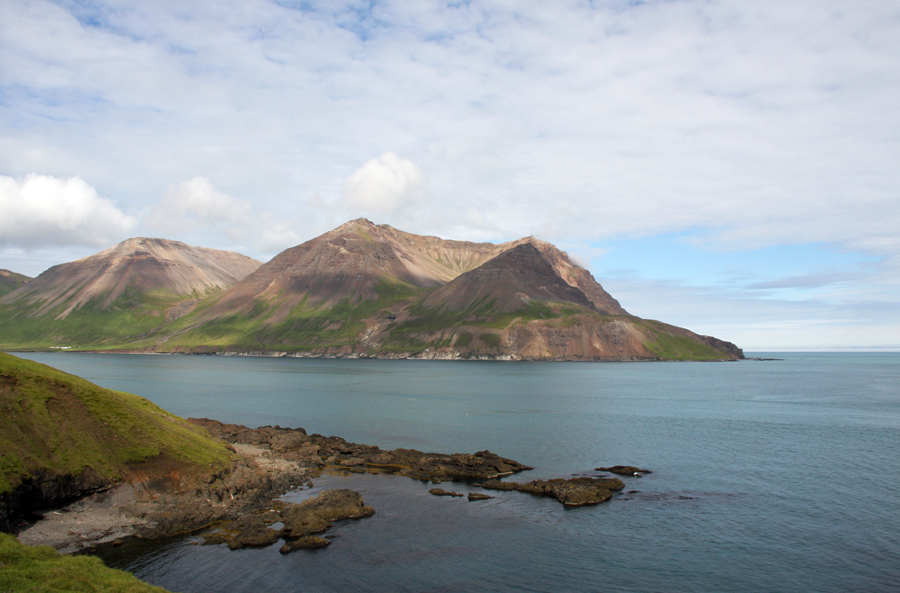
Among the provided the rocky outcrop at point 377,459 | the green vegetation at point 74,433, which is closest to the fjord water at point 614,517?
the rocky outcrop at point 377,459

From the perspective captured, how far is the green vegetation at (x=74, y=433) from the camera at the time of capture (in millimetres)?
37812

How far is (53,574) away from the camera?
22.2 metres

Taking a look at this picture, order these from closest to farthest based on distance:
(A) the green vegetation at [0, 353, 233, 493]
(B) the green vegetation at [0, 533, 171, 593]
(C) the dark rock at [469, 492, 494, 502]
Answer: (B) the green vegetation at [0, 533, 171, 593] → (A) the green vegetation at [0, 353, 233, 493] → (C) the dark rock at [469, 492, 494, 502]

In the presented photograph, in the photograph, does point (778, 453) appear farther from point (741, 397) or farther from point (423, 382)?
point (423, 382)

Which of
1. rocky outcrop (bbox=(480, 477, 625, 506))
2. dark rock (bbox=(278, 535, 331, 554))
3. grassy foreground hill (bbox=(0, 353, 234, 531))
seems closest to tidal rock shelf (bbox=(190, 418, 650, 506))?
rocky outcrop (bbox=(480, 477, 625, 506))

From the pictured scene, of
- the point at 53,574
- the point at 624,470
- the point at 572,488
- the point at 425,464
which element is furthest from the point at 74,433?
the point at 624,470

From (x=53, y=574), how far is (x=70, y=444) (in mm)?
22145

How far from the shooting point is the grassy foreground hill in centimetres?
3653

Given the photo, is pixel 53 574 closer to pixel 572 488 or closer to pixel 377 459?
pixel 572 488

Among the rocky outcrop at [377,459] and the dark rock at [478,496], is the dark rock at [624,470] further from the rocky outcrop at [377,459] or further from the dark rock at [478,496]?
the dark rock at [478,496]

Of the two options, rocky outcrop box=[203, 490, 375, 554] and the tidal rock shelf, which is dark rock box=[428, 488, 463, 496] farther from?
rocky outcrop box=[203, 490, 375, 554]

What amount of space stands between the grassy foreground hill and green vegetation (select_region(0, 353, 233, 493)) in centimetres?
6

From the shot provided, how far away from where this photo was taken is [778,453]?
6806 centimetres

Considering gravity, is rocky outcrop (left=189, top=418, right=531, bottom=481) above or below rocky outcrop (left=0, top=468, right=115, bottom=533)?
below
